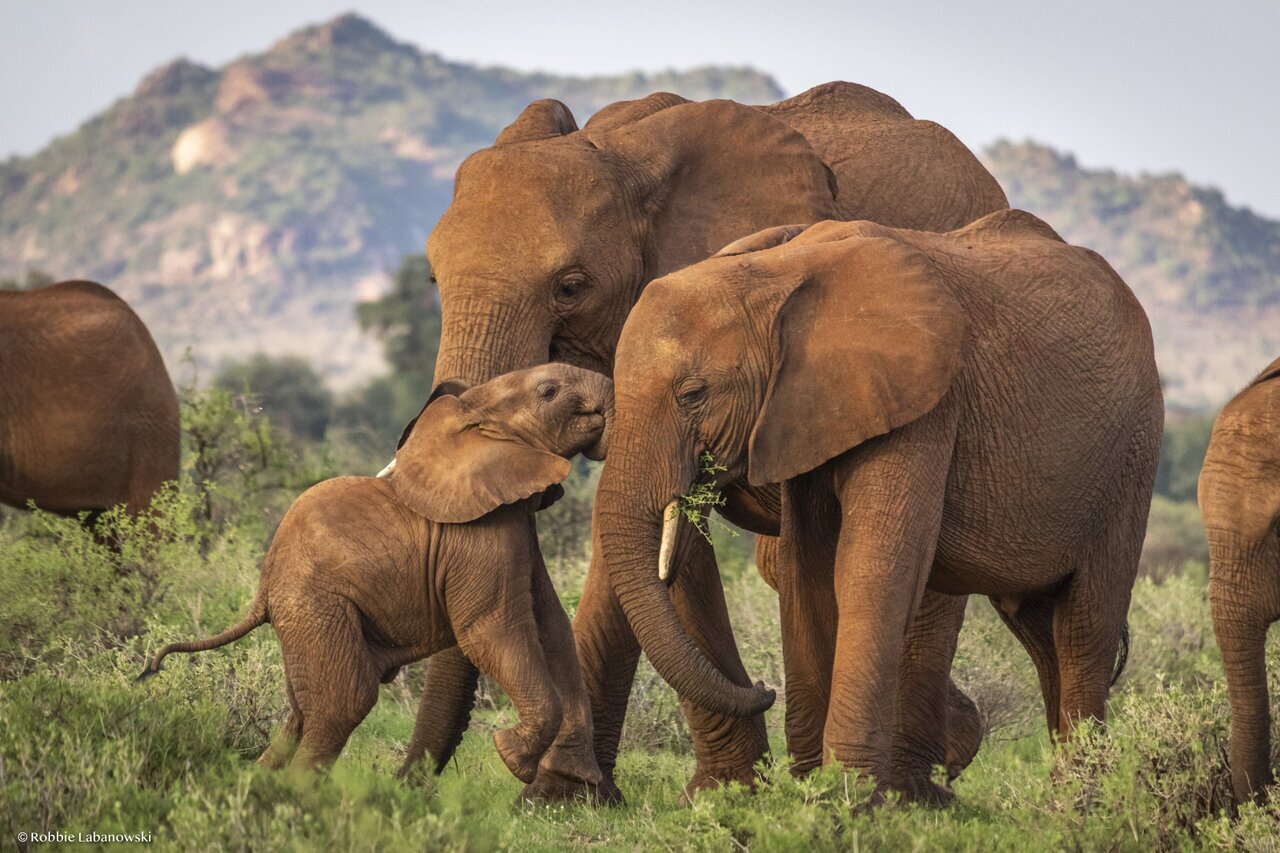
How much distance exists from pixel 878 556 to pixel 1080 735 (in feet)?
4.04

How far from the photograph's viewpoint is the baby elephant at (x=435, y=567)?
6.50 m

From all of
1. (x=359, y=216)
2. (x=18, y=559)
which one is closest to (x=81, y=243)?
(x=359, y=216)

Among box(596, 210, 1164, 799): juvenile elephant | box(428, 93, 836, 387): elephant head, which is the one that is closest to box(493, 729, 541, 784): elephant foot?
box(596, 210, 1164, 799): juvenile elephant

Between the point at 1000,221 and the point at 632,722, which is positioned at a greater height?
the point at 1000,221

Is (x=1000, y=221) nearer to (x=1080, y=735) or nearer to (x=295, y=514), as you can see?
(x=1080, y=735)

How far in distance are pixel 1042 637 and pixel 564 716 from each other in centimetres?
214

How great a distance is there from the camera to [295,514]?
21.8ft

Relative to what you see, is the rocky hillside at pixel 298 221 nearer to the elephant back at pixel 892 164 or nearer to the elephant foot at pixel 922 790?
the elephant back at pixel 892 164

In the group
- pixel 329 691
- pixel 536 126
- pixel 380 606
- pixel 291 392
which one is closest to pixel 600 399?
pixel 380 606

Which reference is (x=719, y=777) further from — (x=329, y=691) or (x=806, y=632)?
(x=329, y=691)

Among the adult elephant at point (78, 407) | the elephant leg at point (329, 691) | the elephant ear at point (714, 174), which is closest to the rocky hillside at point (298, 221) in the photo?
the adult elephant at point (78, 407)

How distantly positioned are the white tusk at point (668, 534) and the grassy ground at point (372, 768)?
785 mm

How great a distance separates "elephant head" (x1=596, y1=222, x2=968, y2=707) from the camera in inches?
246

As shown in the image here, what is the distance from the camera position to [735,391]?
20.6 feet
